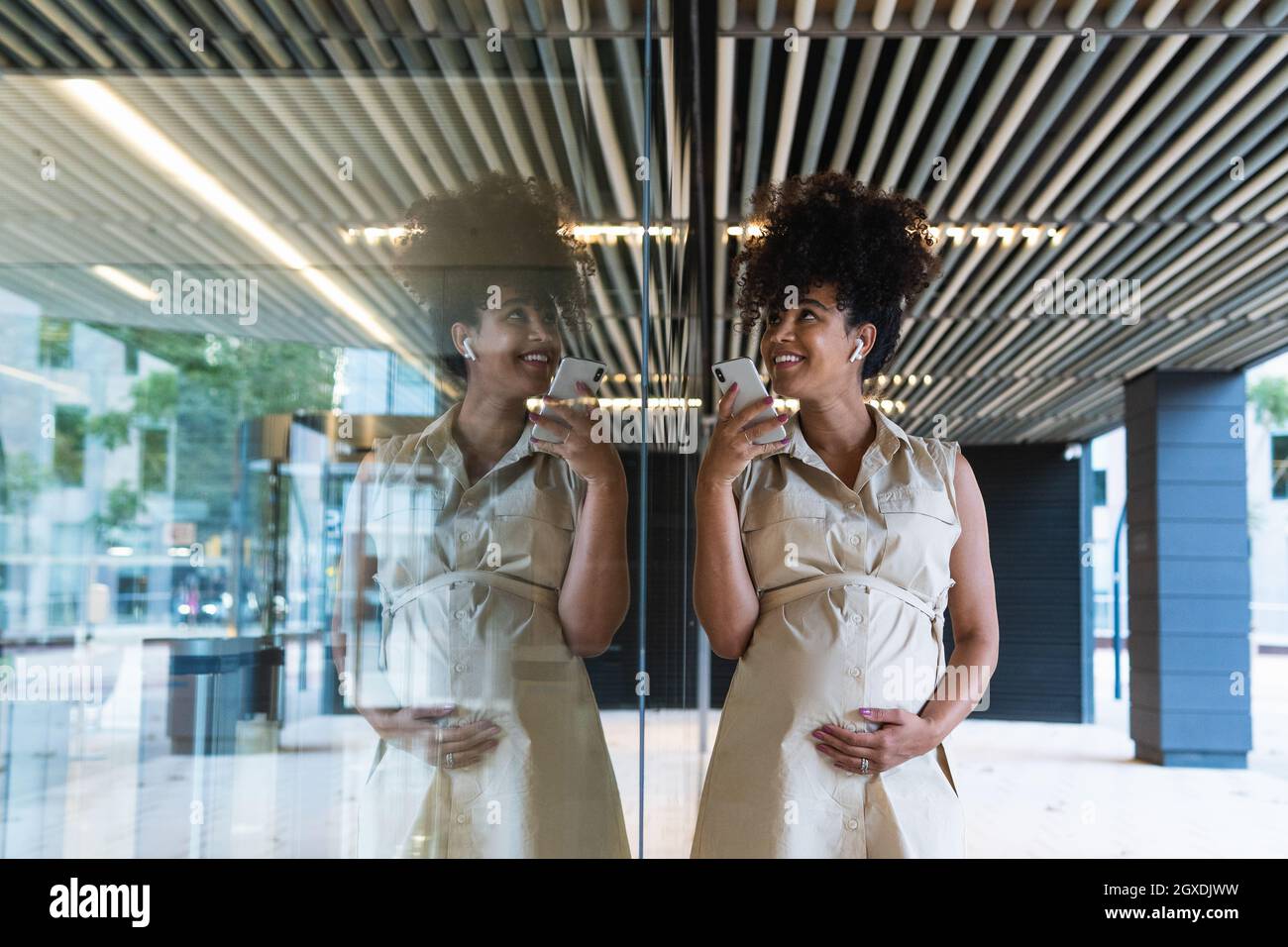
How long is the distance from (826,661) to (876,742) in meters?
0.17

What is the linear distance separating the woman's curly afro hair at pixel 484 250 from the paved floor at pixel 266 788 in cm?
47

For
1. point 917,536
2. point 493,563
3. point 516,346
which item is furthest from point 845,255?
point 493,563

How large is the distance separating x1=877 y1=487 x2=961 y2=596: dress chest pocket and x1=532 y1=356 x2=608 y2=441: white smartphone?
61 cm

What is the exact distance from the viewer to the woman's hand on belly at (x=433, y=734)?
1.29 meters

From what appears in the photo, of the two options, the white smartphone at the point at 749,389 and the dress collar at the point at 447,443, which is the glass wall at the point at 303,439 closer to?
the dress collar at the point at 447,443

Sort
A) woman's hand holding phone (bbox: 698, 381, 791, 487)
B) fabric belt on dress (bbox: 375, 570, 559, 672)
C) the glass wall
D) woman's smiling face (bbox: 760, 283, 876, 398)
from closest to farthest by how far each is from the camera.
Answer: the glass wall, fabric belt on dress (bbox: 375, 570, 559, 672), woman's hand holding phone (bbox: 698, 381, 791, 487), woman's smiling face (bbox: 760, 283, 876, 398)

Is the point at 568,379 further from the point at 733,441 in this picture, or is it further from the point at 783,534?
the point at 783,534

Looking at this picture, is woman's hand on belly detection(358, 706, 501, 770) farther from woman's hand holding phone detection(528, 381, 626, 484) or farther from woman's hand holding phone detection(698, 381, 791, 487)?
woman's hand holding phone detection(698, 381, 791, 487)

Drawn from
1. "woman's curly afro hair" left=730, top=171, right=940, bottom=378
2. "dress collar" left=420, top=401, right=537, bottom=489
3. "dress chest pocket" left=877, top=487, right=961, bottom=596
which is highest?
"woman's curly afro hair" left=730, top=171, right=940, bottom=378

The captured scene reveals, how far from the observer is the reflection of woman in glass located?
50.9 inches

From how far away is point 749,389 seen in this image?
1818mm

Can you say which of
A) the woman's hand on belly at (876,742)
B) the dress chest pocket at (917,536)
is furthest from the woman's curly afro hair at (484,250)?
the woman's hand on belly at (876,742)

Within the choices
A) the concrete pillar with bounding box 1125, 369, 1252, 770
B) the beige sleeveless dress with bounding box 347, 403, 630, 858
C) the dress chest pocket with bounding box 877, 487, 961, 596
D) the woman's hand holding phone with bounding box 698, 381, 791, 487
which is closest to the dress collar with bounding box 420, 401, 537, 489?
the beige sleeveless dress with bounding box 347, 403, 630, 858
